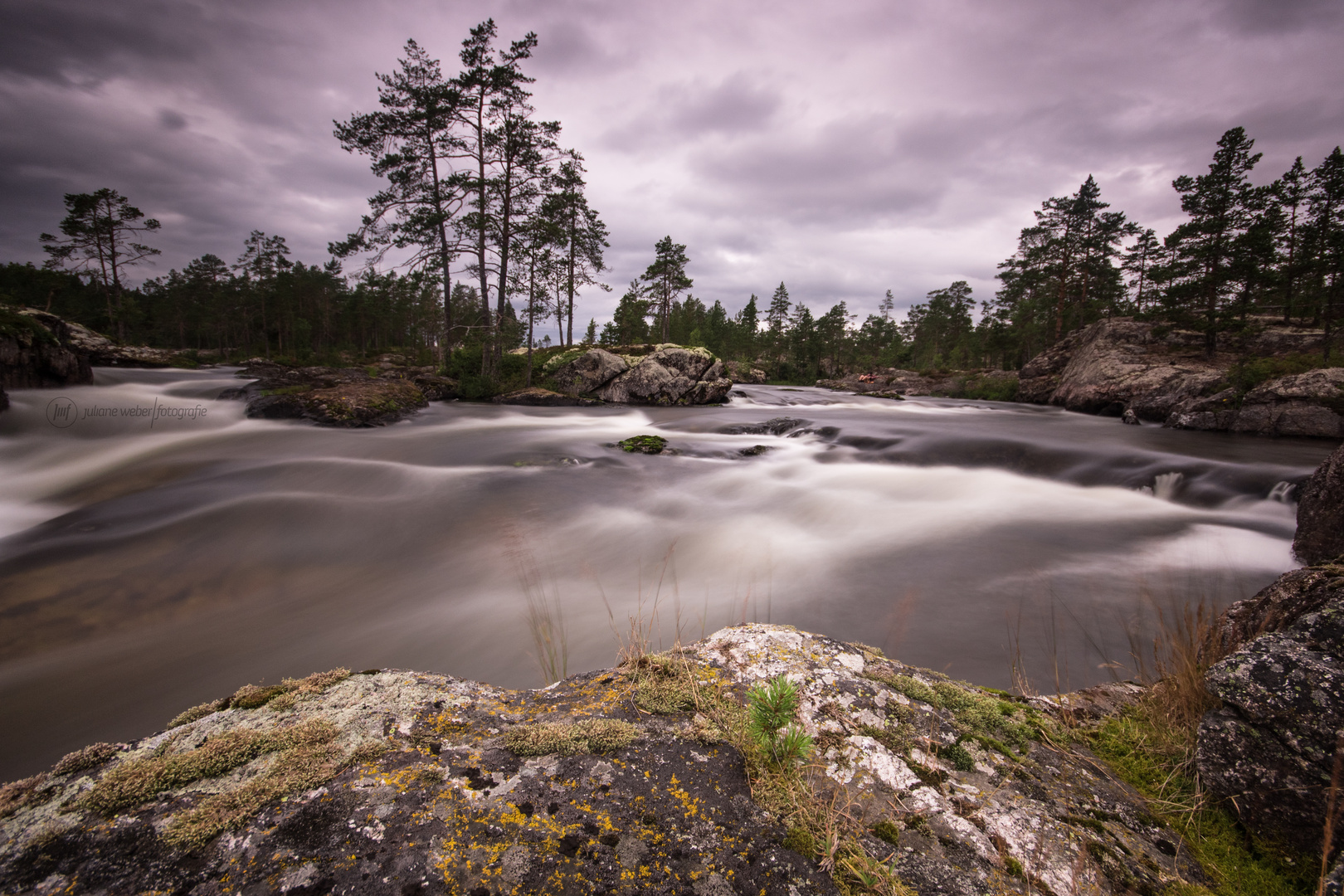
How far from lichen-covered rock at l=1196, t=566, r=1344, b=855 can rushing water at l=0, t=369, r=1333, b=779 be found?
821 mm

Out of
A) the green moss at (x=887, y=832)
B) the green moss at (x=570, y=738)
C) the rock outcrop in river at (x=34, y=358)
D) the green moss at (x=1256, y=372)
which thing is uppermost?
the green moss at (x=1256, y=372)

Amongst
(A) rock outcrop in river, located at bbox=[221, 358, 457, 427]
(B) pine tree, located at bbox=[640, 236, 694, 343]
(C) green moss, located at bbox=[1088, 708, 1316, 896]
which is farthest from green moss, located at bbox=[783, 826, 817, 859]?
(B) pine tree, located at bbox=[640, 236, 694, 343]

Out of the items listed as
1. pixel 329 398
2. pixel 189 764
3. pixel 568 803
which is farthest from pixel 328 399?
pixel 568 803

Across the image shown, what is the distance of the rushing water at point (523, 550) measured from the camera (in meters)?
A: 4.27

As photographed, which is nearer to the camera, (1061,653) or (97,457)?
(1061,653)

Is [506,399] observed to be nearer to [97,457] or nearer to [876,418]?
[97,457]

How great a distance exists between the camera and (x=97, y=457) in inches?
357

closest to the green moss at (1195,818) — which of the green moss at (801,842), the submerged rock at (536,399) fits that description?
the green moss at (801,842)

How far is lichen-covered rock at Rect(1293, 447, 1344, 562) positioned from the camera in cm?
480

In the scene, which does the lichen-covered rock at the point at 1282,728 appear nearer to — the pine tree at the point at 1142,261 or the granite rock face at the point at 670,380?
the granite rock face at the point at 670,380

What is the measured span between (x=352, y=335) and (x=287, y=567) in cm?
8744

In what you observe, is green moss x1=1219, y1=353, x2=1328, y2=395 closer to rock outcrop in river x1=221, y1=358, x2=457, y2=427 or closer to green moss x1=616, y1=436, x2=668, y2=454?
green moss x1=616, y1=436, x2=668, y2=454

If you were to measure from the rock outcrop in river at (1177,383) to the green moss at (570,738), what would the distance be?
22058 mm

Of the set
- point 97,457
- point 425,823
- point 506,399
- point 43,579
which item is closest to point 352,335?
point 506,399
